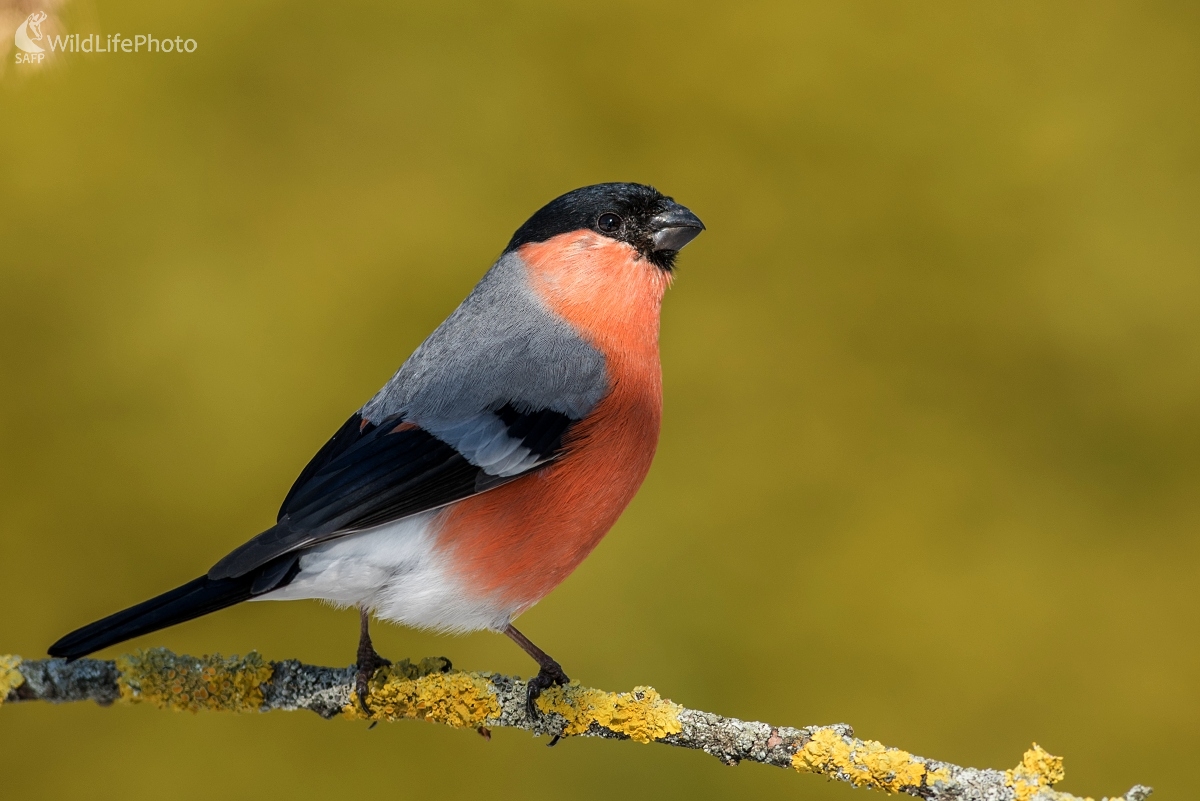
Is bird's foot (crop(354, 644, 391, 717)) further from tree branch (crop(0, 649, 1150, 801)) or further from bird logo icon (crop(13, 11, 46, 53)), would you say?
bird logo icon (crop(13, 11, 46, 53))

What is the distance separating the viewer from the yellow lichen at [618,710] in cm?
144

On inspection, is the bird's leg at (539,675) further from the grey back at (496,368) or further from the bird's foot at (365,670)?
the grey back at (496,368)

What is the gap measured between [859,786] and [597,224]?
1.17 meters

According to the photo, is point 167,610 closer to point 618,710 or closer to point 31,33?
point 618,710

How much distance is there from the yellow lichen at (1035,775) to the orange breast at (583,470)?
74 cm

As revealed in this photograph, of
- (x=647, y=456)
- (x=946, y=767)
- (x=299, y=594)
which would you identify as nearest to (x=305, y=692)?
(x=299, y=594)

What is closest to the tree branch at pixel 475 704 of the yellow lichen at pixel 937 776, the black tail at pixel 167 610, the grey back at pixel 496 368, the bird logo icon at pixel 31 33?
the yellow lichen at pixel 937 776

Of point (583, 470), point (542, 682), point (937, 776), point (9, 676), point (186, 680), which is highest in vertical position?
point (583, 470)

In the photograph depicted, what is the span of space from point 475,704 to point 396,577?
270mm

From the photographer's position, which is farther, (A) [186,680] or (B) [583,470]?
(B) [583,470]

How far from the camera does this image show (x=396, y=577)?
168cm

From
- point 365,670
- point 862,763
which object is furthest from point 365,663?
point 862,763

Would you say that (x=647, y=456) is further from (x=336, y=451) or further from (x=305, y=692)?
(x=305, y=692)

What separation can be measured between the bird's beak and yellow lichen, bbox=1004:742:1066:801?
1136mm
